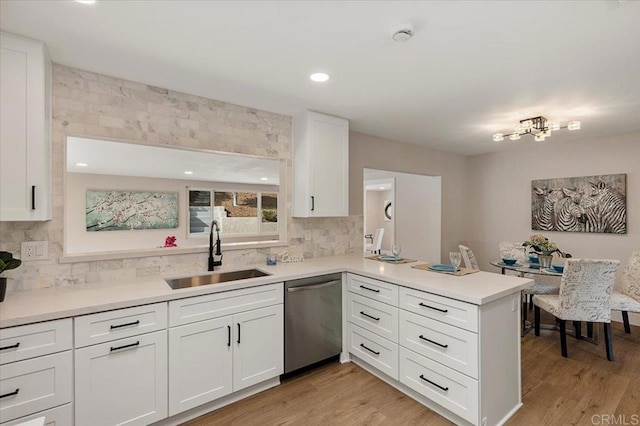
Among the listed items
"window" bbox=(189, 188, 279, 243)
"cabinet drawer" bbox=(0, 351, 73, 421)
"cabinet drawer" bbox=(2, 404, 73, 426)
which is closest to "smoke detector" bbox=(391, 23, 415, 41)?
"cabinet drawer" bbox=(0, 351, 73, 421)

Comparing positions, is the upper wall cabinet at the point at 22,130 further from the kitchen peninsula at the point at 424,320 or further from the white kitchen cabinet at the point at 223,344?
the white kitchen cabinet at the point at 223,344

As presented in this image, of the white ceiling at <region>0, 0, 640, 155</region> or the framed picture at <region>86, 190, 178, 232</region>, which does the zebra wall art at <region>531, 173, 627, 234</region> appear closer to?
the white ceiling at <region>0, 0, 640, 155</region>

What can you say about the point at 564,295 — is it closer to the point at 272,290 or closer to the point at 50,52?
the point at 272,290

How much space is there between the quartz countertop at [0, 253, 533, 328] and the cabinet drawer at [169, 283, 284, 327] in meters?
0.05

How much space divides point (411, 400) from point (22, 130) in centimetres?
308

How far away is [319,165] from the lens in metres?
3.04

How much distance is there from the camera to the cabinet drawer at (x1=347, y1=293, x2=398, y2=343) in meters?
2.37

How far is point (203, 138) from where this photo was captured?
2.65 metres

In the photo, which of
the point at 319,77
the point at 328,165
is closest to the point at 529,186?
the point at 328,165

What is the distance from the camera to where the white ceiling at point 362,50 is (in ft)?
4.92

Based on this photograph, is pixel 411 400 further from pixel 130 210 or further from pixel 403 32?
pixel 130 210

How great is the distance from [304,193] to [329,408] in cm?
181

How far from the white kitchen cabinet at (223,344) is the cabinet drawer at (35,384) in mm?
519

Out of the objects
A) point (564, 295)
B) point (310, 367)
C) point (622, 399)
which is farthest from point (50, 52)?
point (622, 399)
